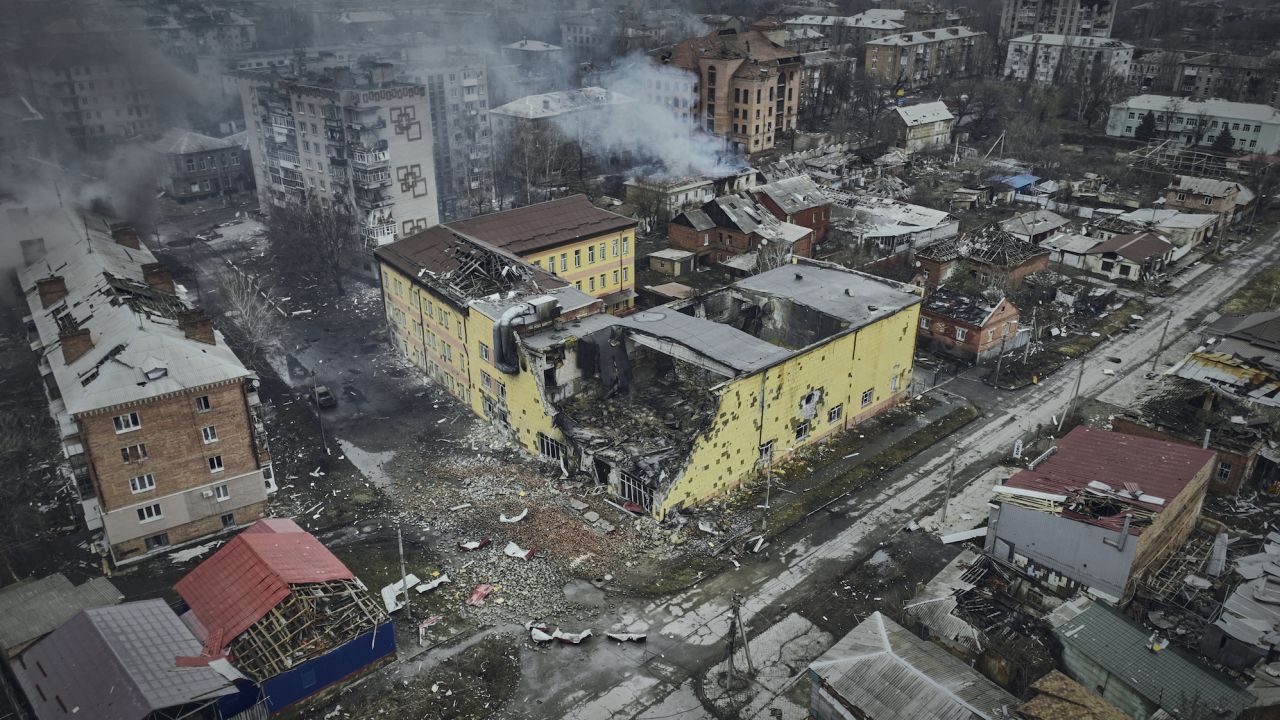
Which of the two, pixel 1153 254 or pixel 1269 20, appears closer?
pixel 1153 254

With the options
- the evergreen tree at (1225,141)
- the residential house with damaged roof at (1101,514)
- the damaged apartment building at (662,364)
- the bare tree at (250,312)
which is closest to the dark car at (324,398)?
the damaged apartment building at (662,364)

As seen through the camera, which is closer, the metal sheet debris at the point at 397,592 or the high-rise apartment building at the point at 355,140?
the metal sheet debris at the point at 397,592

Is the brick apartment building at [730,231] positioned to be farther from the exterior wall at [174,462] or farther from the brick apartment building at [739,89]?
the exterior wall at [174,462]

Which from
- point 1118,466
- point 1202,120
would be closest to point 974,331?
point 1118,466

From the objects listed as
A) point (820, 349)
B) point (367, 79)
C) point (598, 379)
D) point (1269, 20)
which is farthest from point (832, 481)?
point (1269, 20)

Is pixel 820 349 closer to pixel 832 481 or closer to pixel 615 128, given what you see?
pixel 832 481
